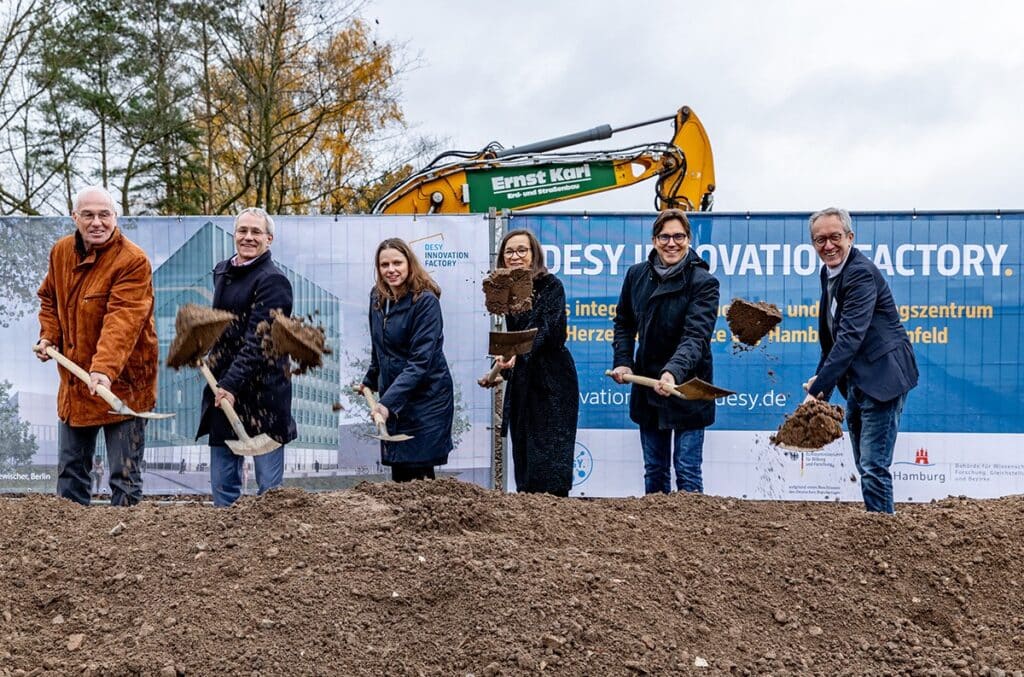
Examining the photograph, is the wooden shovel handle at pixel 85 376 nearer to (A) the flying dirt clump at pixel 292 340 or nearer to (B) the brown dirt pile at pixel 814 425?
(A) the flying dirt clump at pixel 292 340

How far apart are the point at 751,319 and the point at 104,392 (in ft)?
10.9

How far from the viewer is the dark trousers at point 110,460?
4.56m

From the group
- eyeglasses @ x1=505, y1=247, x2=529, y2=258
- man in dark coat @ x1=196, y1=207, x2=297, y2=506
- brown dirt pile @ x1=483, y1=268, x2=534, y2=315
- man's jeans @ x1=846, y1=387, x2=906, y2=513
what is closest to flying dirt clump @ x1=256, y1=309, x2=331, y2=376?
man in dark coat @ x1=196, y1=207, x2=297, y2=506

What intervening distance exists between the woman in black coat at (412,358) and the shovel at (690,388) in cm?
99

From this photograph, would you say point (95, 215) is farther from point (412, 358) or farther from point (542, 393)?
point (542, 393)

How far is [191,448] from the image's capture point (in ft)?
21.9

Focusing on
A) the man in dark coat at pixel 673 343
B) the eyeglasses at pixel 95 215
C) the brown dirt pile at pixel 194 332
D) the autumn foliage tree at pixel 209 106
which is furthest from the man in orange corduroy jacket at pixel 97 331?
the autumn foliage tree at pixel 209 106

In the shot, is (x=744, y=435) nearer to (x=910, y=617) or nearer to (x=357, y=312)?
(x=357, y=312)

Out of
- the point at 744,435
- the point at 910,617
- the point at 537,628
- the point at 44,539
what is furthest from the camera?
the point at 744,435

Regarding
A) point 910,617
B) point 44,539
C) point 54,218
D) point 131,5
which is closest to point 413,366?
point 44,539

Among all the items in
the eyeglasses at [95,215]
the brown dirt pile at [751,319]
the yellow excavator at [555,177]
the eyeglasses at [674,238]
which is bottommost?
the brown dirt pile at [751,319]

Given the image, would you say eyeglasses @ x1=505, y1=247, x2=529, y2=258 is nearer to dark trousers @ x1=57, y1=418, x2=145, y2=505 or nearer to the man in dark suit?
the man in dark suit

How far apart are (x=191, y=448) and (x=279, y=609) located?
4183mm

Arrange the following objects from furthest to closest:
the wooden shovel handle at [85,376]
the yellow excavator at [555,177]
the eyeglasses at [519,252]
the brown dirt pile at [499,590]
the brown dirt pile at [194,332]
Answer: the yellow excavator at [555,177] < the eyeglasses at [519,252] < the brown dirt pile at [194,332] < the wooden shovel handle at [85,376] < the brown dirt pile at [499,590]
